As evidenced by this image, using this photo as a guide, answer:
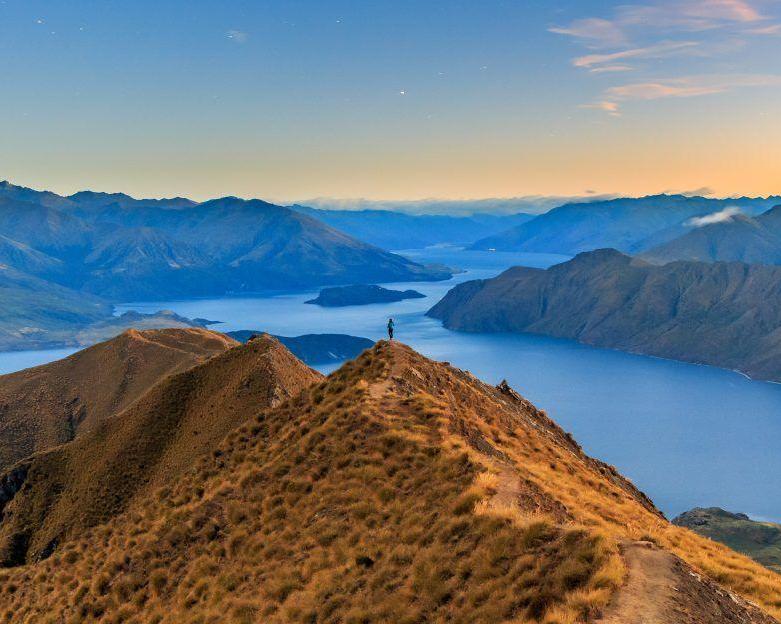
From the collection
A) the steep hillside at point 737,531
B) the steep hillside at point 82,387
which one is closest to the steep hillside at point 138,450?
the steep hillside at point 82,387

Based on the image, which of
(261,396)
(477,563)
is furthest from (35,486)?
(477,563)

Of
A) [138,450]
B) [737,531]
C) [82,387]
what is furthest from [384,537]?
[737,531]

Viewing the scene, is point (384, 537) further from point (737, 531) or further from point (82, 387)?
point (737, 531)

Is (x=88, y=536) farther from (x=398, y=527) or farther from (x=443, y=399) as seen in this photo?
(x=398, y=527)

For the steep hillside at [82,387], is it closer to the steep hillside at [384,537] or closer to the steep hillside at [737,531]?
the steep hillside at [384,537]

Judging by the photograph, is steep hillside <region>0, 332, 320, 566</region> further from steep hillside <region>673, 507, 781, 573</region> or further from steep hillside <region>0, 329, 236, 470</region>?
steep hillside <region>673, 507, 781, 573</region>
